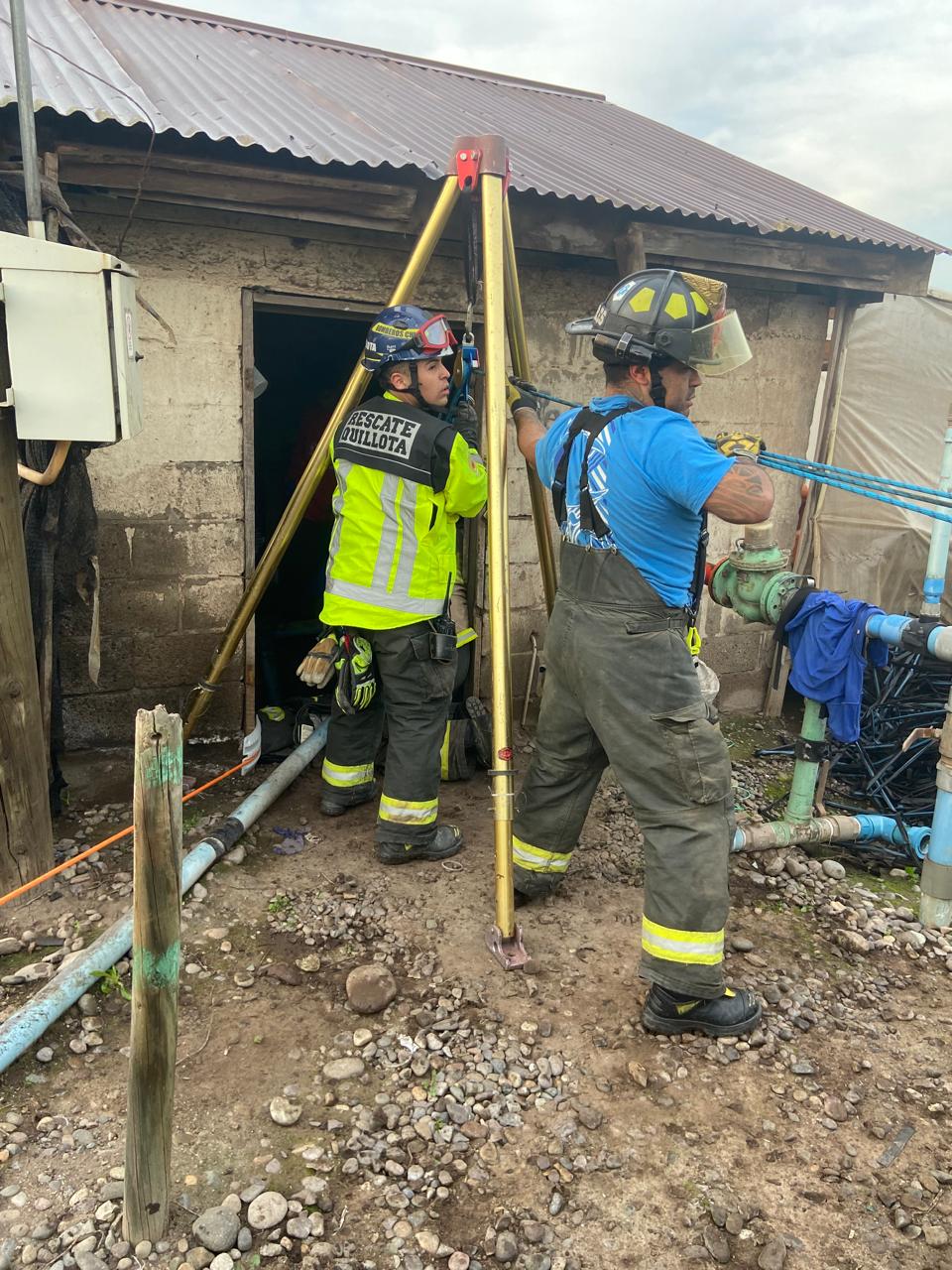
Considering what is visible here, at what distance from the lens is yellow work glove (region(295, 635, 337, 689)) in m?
3.91

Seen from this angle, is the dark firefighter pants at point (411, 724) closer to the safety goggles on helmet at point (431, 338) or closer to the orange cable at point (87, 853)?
the orange cable at point (87, 853)

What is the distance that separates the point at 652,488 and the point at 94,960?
7.92ft

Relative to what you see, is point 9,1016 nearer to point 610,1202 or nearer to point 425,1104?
point 425,1104

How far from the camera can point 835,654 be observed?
373cm

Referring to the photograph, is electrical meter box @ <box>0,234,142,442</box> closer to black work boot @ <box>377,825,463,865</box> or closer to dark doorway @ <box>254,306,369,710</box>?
black work boot @ <box>377,825,463,865</box>

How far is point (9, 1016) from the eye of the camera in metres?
2.65

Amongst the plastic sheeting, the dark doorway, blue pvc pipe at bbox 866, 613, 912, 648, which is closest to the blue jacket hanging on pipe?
blue pvc pipe at bbox 866, 613, 912, 648

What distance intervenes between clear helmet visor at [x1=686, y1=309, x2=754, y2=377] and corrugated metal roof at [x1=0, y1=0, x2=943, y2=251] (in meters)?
1.65

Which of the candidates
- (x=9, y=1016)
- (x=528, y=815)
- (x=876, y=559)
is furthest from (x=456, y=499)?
(x=876, y=559)

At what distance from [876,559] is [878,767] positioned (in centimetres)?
195

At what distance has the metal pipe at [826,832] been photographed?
13.1 ft

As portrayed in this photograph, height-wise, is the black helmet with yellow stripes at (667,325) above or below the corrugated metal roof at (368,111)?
below

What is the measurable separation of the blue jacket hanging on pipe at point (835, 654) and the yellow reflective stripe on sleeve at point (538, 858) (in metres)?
1.41

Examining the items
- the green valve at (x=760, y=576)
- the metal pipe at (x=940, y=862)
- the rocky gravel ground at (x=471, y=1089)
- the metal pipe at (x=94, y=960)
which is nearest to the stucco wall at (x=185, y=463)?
the metal pipe at (x=94, y=960)
